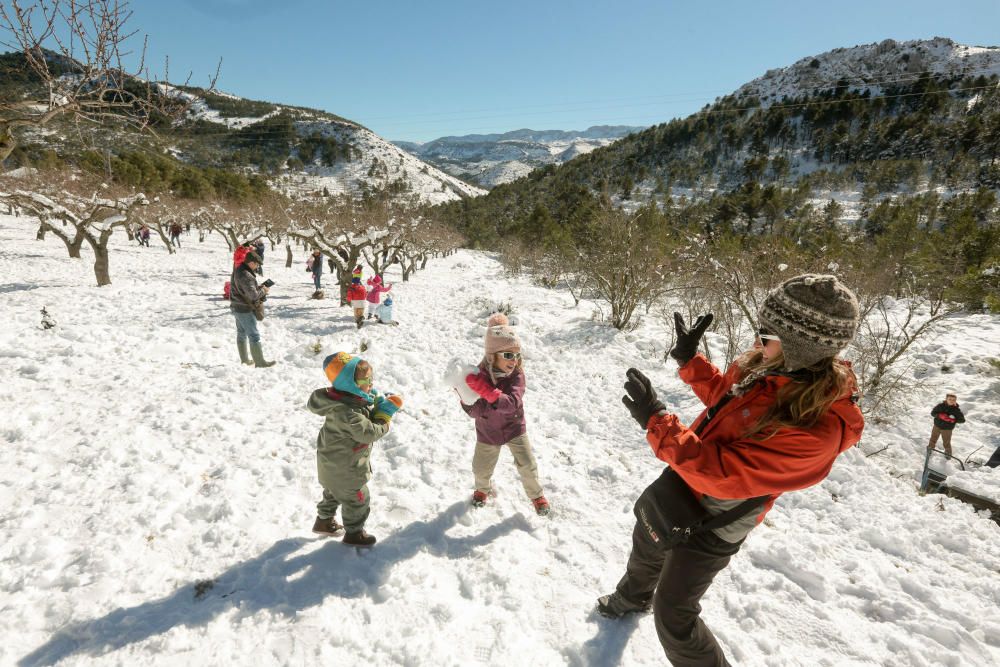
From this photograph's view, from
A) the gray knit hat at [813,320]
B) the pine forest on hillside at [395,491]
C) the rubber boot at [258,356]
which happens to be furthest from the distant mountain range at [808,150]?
the gray knit hat at [813,320]

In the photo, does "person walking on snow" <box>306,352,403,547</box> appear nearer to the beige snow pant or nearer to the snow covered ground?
the snow covered ground

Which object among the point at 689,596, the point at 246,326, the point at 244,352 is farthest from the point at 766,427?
the point at 244,352

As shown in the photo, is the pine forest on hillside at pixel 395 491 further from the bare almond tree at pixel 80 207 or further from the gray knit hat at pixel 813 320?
the bare almond tree at pixel 80 207

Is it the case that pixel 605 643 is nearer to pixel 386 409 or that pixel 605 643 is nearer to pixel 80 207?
pixel 386 409

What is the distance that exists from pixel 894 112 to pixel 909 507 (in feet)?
358

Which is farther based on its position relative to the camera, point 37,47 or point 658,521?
point 37,47

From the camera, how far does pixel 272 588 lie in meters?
2.77

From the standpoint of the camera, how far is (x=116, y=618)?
8.04 ft

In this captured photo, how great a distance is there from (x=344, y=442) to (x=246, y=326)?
4774 mm

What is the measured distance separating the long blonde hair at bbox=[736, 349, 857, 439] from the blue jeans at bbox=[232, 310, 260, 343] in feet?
22.9

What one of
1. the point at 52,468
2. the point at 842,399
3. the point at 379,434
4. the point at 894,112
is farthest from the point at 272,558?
the point at 894,112

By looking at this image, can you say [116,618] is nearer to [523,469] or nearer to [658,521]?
[523,469]

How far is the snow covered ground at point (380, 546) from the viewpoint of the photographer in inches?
100

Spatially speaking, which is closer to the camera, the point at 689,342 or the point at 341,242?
the point at 689,342
